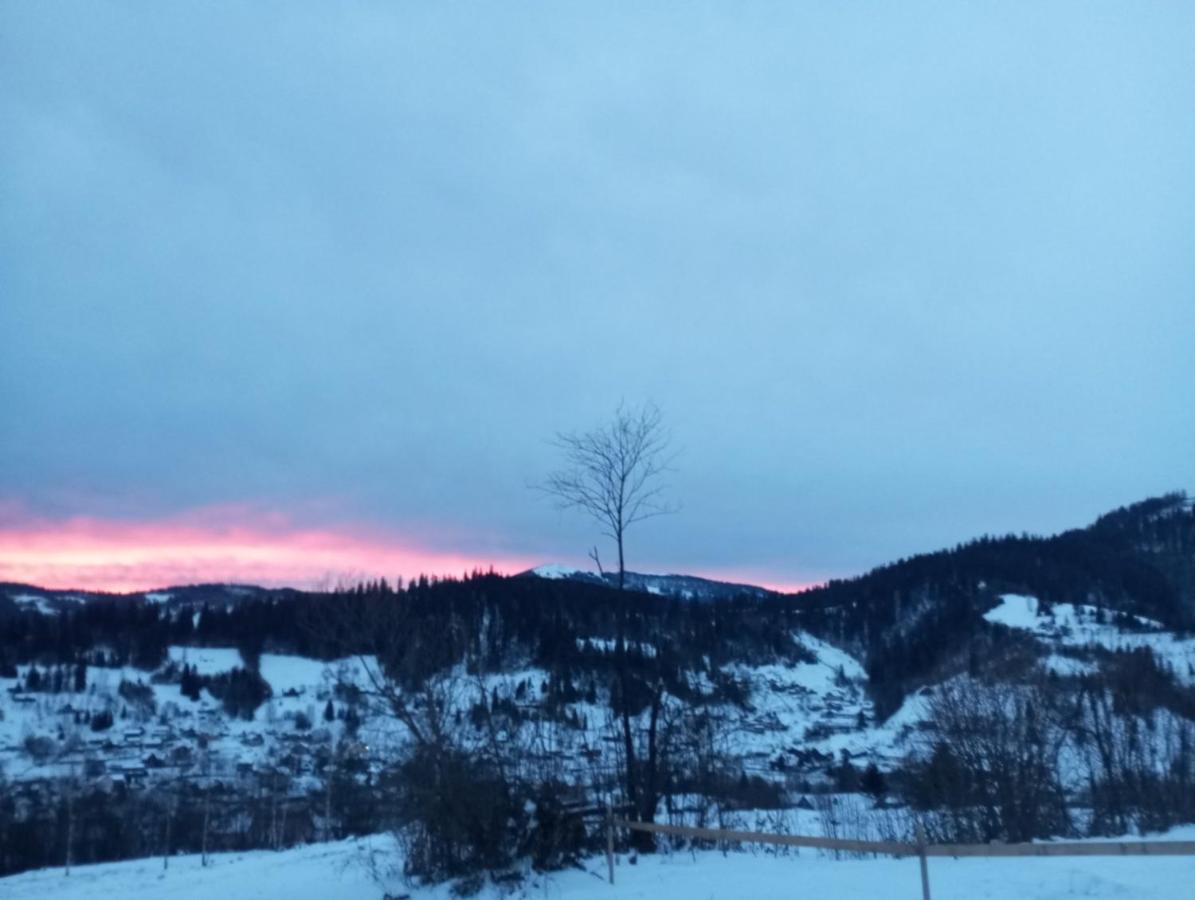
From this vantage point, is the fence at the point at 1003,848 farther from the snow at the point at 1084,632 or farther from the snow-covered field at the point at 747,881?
the snow at the point at 1084,632

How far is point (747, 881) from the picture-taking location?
12.6 m

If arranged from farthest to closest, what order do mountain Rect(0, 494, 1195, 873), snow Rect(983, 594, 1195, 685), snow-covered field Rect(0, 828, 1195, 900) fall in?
snow Rect(983, 594, 1195, 685) → mountain Rect(0, 494, 1195, 873) → snow-covered field Rect(0, 828, 1195, 900)

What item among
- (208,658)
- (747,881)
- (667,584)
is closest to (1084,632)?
(667,584)

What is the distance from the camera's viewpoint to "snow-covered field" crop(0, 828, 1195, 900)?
34.5ft

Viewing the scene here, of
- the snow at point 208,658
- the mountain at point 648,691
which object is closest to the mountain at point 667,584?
the mountain at point 648,691

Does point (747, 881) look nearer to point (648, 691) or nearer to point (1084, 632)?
point (648, 691)

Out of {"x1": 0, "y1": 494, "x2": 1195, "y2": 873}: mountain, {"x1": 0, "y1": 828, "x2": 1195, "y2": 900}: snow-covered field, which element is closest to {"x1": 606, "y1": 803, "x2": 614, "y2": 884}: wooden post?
{"x1": 0, "y1": 828, "x2": 1195, "y2": 900}: snow-covered field

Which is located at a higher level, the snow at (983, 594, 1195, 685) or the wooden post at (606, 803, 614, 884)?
the snow at (983, 594, 1195, 685)

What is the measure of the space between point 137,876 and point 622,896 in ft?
59.0

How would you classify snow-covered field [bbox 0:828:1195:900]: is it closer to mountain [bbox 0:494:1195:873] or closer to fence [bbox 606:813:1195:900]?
fence [bbox 606:813:1195:900]

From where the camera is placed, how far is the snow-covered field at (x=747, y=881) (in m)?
10.5

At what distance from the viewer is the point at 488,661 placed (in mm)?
20938

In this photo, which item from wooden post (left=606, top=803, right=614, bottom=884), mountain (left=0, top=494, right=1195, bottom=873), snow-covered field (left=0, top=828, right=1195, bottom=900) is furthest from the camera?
mountain (left=0, top=494, right=1195, bottom=873)

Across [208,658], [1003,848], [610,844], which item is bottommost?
[610,844]
